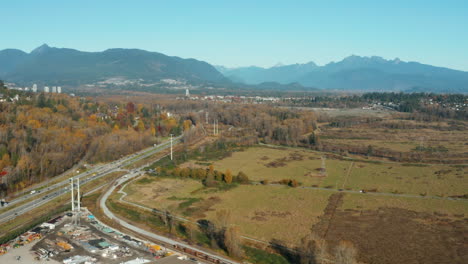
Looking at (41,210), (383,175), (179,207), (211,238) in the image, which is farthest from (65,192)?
(383,175)

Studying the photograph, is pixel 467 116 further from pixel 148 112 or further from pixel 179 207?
pixel 179 207

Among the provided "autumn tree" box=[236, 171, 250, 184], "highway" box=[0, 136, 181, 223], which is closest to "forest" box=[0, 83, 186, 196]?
"highway" box=[0, 136, 181, 223]

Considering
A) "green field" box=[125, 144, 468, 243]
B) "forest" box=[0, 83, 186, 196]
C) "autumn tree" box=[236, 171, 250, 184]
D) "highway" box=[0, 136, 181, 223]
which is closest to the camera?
"green field" box=[125, 144, 468, 243]

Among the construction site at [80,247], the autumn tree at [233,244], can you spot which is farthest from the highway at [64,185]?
the autumn tree at [233,244]

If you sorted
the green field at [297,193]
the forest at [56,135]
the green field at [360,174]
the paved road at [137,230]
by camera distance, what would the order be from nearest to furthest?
the paved road at [137,230]
the green field at [297,193]
the green field at [360,174]
the forest at [56,135]

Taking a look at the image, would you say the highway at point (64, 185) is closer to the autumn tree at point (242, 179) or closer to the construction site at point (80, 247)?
the construction site at point (80, 247)

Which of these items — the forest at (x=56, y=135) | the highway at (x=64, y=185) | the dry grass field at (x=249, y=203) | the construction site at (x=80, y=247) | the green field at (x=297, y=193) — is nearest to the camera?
the construction site at (x=80, y=247)

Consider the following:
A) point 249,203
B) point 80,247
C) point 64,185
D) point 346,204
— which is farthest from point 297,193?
point 64,185

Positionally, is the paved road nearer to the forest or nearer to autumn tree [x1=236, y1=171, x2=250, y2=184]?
the forest

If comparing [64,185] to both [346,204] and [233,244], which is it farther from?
[346,204]
